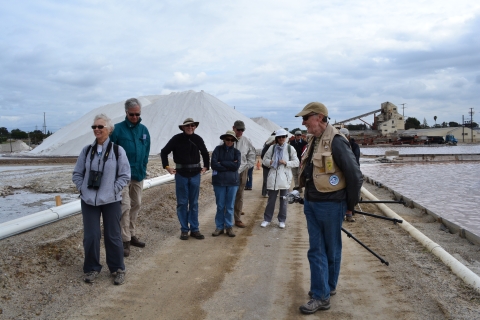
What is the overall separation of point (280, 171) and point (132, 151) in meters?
2.96

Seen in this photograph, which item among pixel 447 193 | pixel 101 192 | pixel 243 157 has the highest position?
pixel 243 157

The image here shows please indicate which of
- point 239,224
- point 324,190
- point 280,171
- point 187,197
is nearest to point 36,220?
point 187,197

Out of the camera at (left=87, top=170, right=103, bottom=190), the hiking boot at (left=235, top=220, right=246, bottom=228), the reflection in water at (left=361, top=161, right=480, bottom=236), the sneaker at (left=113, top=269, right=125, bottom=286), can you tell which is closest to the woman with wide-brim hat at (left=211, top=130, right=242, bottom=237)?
the hiking boot at (left=235, top=220, right=246, bottom=228)

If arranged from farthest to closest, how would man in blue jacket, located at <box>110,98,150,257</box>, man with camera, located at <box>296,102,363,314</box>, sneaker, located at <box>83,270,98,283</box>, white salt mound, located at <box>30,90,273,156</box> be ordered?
white salt mound, located at <box>30,90,273,156</box>, man in blue jacket, located at <box>110,98,150,257</box>, sneaker, located at <box>83,270,98,283</box>, man with camera, located at <box>296,102,363,314</box>

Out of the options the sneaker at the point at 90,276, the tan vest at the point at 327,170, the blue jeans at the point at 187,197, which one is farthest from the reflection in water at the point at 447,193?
the sneaker at the point at 90,276

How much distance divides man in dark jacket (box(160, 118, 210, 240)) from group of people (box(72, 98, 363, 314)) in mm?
16

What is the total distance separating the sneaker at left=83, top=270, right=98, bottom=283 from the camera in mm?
4484

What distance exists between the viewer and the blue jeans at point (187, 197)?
21.1 feet

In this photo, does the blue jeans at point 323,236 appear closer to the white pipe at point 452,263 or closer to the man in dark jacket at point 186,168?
the white pipe at point 452,263

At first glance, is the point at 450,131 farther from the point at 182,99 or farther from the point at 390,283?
the point at 390,283

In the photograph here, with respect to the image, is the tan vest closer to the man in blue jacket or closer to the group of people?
the group of people

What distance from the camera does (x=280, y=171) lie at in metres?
7.45

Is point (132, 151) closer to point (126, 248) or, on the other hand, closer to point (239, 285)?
point (126, 248)

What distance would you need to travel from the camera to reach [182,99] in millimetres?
41406
